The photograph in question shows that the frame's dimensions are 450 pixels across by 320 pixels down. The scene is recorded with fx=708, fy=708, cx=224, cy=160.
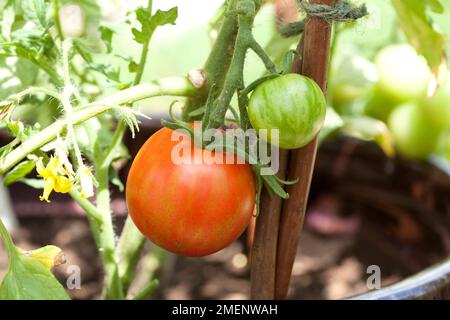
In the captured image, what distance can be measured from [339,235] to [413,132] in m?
0.22

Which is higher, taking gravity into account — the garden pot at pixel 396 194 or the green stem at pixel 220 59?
the green stem at pixel 220 59

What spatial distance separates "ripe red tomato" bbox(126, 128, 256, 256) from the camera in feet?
1.96

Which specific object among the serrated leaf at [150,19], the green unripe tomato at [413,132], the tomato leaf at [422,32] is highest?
the serrated leaf at [150,19]

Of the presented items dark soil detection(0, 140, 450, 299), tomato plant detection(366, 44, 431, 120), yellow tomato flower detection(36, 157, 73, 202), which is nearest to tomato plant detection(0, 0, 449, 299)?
yellow tomato flower detection(36, 157, 73, 202)

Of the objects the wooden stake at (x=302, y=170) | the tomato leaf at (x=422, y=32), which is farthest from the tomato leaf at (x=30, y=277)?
the tomato leaf at (x=422, y=32)

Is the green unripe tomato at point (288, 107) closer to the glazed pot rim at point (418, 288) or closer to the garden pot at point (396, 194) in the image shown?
the glazed pot rim at point (418, 288)

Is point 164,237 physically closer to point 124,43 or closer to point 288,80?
point 288,80

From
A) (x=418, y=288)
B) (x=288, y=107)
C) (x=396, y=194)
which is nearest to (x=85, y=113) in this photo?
(x=288, y=107)

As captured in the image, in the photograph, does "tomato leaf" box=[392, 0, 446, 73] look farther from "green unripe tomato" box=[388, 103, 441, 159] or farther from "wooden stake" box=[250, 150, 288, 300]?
"green unripe tomato" box=[388, 103, 441, 159]

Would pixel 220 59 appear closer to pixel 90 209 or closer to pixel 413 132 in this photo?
pixel 90 209

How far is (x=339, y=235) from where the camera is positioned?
Answer: 1.27 m

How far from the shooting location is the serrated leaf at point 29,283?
561mm

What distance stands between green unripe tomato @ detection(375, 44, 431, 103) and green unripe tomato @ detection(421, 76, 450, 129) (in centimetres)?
3

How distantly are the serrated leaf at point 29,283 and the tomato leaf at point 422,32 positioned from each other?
44 centimetres
